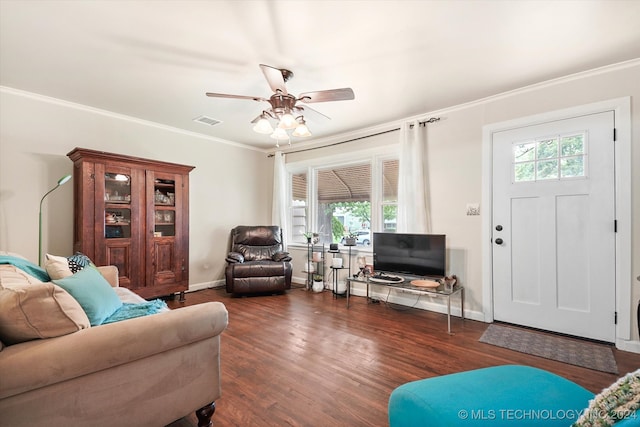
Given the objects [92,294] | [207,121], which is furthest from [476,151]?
[92,294]

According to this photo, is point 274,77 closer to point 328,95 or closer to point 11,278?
point 328,95

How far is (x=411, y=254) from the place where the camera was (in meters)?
3.50

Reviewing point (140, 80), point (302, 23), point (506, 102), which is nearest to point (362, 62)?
point (302, 23)

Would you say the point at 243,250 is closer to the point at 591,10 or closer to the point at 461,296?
the point at 461,296

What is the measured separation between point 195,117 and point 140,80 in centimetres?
101

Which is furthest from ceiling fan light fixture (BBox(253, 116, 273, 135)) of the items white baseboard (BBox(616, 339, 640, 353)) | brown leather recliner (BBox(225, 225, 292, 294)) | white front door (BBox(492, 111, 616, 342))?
white baseboard (BBox(616, 339, 640, 353))

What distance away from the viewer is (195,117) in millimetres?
3854

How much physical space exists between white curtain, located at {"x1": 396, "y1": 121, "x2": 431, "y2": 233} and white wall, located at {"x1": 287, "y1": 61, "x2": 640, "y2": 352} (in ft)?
0.32

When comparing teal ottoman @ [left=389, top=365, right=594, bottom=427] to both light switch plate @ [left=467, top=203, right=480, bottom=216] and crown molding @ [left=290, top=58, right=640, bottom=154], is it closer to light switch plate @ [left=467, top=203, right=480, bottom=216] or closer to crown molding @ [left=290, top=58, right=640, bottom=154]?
light switch plate @ [left=467, top=203, right=480, bottom=216]

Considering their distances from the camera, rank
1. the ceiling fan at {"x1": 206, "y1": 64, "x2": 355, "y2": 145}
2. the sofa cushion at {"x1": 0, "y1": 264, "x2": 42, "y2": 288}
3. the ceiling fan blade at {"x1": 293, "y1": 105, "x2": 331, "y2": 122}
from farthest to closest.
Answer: the ceiling fan blade at {"x1": 293, "y1": 105, "x2": 331, "y2": 122}
the ceiling fan at {"x1": 206, "y1": 64, "x2": 355, "y2": 145}
the sofa cushion at {"x1": 0, "y1": 264, "x2": 42, "y2": 288}

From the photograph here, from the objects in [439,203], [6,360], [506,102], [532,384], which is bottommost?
[532,384]

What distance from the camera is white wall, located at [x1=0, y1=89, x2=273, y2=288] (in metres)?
3.09

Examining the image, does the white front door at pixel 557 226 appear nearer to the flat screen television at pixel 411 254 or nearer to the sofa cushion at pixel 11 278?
the flat screen television at pixel 411 254

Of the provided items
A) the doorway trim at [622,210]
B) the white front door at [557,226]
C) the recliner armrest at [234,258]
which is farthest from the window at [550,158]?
the recliner armrest at [234,258]
